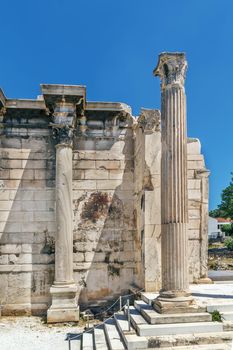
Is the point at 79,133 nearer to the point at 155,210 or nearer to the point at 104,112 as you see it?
the point at 104,112

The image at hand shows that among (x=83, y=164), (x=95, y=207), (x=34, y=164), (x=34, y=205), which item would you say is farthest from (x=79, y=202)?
(x=34, y=164)

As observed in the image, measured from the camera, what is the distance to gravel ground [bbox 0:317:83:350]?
7.77 metres

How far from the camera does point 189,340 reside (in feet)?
21.5

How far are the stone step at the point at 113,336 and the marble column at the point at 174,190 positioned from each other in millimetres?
981

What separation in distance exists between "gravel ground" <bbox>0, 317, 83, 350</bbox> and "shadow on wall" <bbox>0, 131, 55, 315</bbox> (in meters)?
0.68

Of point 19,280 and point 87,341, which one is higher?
point 19,280

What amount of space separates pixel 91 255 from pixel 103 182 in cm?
223

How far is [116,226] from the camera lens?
1112 cm

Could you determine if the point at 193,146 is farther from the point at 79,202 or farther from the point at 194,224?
the point at 79,202

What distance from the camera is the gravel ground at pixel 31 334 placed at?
25.5 feet

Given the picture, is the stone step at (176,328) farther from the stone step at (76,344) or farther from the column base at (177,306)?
the stone step at (76,344)

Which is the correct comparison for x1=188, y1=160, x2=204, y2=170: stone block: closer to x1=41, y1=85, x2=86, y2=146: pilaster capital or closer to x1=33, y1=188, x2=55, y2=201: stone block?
x1=41, y1=85, x2=86, y2=146: pilaster capital

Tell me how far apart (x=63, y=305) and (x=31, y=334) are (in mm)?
1287

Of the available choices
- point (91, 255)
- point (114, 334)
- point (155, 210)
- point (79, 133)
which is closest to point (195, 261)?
point (155, 210)
